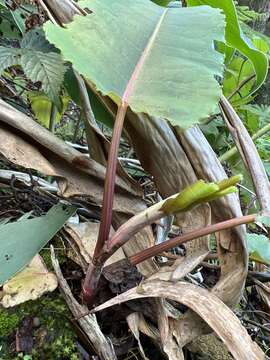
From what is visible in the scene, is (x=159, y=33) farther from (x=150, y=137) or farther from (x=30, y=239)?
(x=30, y=239)

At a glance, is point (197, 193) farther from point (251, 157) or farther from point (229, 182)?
point (251, 157)

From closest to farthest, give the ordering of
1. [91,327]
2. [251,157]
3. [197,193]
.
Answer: [197,193] < [91,327] < [251,157]

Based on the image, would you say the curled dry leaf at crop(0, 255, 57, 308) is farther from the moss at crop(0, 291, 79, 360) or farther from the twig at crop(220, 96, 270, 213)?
the twig at crop(220, 96, 270, 213)

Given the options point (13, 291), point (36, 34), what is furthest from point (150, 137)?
point (36, 34)

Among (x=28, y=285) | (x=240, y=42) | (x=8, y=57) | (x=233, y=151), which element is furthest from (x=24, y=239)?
(x=233, y=151)

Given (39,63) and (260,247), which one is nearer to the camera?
(260,247)

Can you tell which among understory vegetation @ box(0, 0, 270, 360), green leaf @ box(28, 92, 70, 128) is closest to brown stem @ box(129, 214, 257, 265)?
understory vegetation @ box(0, 0, 270, 360)

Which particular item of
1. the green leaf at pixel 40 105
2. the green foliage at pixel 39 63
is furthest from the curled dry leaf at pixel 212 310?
the green leaf at pixel 40 105

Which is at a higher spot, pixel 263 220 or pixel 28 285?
pixel 263 220
